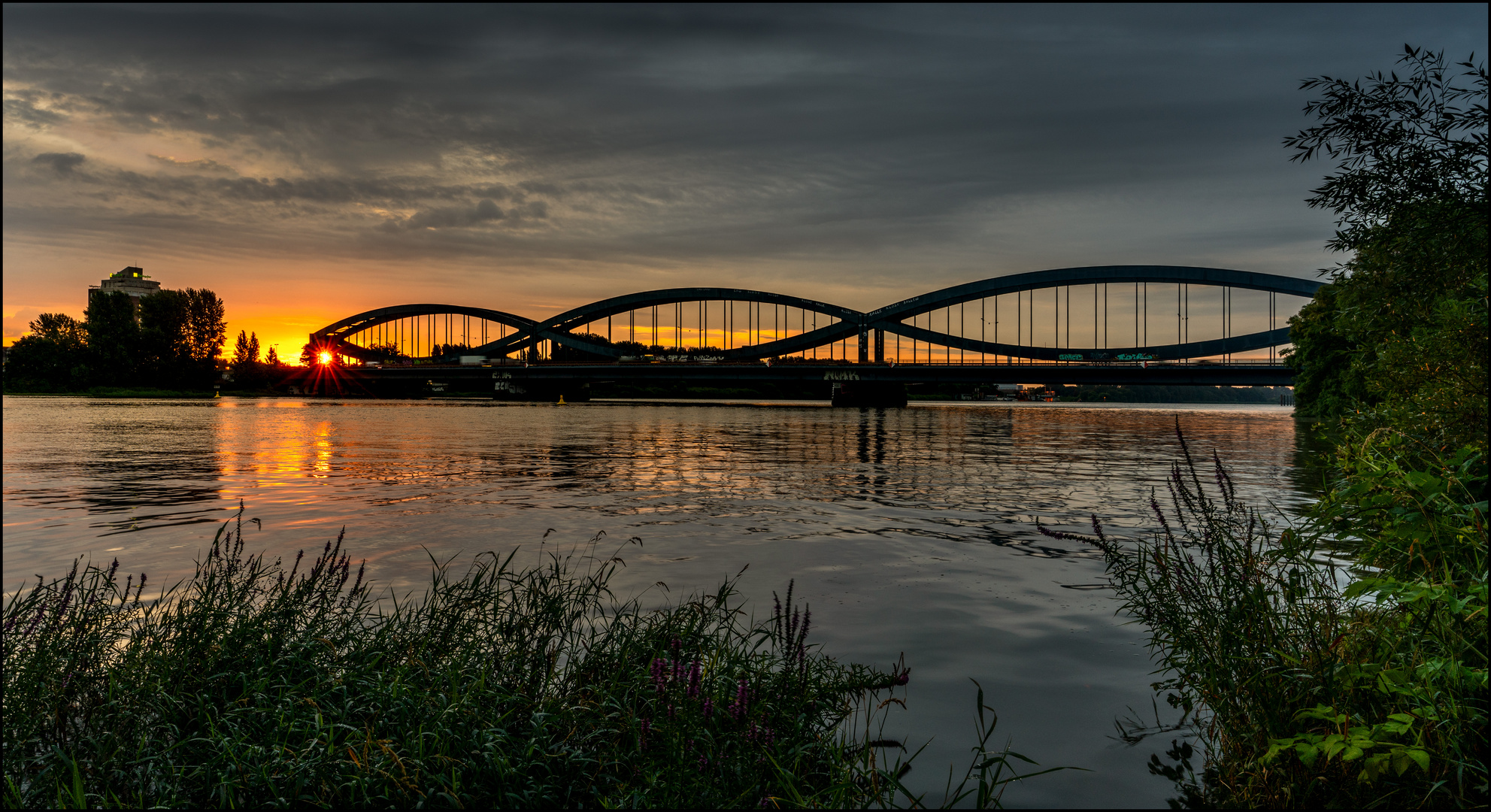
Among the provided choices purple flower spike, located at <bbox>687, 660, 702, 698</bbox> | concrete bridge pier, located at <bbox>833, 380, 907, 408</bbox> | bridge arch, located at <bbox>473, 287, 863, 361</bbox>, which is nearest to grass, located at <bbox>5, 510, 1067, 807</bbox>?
purple flower spike, located at <bbox>687, 660, 702, 698</bbox>

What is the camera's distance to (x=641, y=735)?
536 cm

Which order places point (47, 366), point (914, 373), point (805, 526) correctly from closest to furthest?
point (805, 526) → point (914, 373) → point (47, 366)

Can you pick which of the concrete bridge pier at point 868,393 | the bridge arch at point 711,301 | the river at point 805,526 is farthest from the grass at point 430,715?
the bridge arch at point 711,301

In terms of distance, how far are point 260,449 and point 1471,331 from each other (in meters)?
40.3

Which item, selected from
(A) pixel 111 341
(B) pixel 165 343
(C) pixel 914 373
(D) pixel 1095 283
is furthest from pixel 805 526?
(B) pixel 165 343

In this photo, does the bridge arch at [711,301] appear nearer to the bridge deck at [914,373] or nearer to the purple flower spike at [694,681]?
the bridge deck at [914,373]

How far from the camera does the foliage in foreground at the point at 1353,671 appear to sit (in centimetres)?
501

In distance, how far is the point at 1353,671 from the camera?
562 centimetres

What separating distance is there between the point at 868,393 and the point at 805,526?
12675 centimetres

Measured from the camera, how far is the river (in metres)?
7.27

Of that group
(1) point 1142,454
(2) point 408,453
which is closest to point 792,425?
(1) point 1142,454

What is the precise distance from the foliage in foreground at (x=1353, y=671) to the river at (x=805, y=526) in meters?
0.63

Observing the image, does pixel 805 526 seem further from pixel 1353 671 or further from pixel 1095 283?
pixel 1095 283

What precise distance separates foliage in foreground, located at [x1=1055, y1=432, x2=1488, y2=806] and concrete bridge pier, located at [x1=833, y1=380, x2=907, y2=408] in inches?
4813
